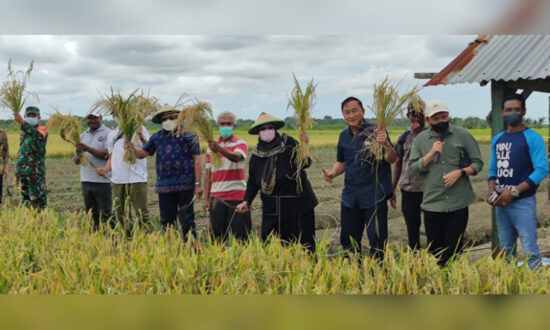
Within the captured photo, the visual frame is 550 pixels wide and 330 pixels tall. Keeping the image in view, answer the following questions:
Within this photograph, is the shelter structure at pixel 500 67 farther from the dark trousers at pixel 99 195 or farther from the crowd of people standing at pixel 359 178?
the dark trousers at pixel 99 195

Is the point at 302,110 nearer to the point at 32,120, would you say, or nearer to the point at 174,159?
the point at 174,159

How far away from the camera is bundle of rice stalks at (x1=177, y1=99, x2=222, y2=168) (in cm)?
477

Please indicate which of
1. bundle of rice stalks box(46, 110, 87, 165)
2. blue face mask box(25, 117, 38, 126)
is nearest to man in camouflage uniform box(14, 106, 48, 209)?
blue face mask box(25, 117, 38, 126)

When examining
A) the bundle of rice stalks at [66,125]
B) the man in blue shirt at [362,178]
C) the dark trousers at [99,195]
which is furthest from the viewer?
the dark trousers at [99,195]

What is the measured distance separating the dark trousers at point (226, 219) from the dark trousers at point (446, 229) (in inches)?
66.3

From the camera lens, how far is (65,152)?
22.7 meters

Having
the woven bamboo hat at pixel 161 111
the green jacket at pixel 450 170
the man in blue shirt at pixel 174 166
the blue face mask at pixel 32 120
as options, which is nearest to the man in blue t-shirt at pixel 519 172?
the green jacket at pixel 450 170

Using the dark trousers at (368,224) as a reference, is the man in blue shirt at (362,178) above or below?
above

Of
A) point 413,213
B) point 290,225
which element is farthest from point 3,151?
point 413,213

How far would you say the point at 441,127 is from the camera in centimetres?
425

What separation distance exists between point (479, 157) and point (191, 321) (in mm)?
2739

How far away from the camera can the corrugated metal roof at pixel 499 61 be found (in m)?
4.73

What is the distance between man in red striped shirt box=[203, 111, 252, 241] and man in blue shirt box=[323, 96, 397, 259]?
38.0 inches

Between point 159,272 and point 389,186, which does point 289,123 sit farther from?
point 159,272
